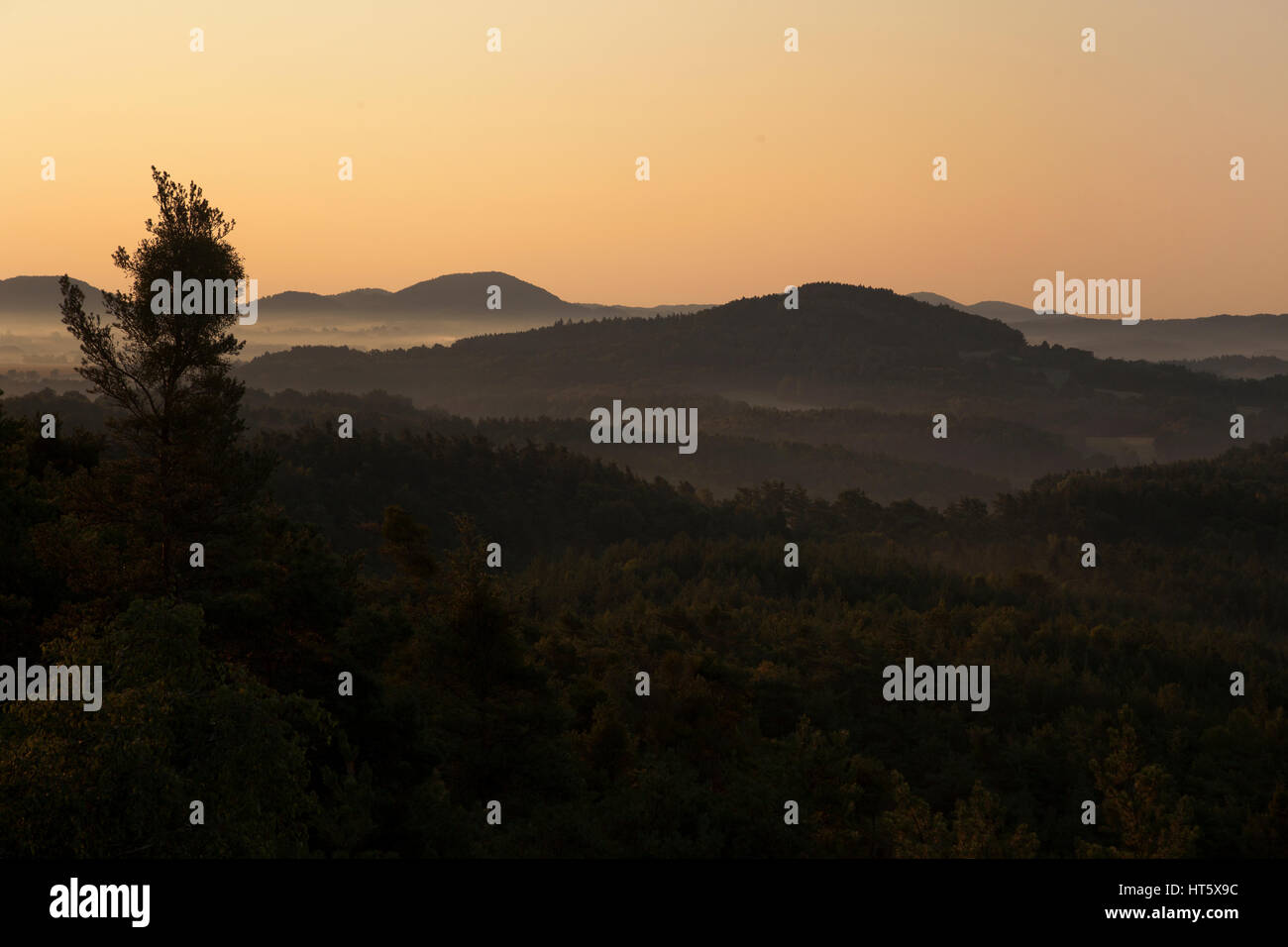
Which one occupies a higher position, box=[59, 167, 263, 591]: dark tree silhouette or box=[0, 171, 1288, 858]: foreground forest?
box=[59, 167, 263, 591]: dark tree silhouette

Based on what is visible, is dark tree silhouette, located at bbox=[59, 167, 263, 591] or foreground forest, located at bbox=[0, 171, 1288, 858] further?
dark tree silhouette, located at bbox=[59, 167, 263, 591]

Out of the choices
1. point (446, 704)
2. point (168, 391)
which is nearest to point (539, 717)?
point (446, 704)

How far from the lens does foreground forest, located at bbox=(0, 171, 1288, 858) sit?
14.8 metres

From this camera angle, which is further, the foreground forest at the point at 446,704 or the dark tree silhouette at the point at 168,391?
the dark tree silhouette at the point at 168,391

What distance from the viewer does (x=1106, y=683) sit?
→ 75.6 meters

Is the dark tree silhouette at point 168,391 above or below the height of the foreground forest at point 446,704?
above

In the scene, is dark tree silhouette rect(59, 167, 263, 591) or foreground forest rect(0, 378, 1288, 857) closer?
foreground forest rect(0, 378, 1288, 857)

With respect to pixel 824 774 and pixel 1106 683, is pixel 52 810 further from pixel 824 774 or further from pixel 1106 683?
pixel 1106 683

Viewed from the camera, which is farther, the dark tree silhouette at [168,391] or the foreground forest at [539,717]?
the dark tree silhouette at [168,391]

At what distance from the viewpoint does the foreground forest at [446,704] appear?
14.8 meters

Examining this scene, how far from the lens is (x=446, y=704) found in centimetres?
2964

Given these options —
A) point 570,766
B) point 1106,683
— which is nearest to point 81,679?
point 570,766
